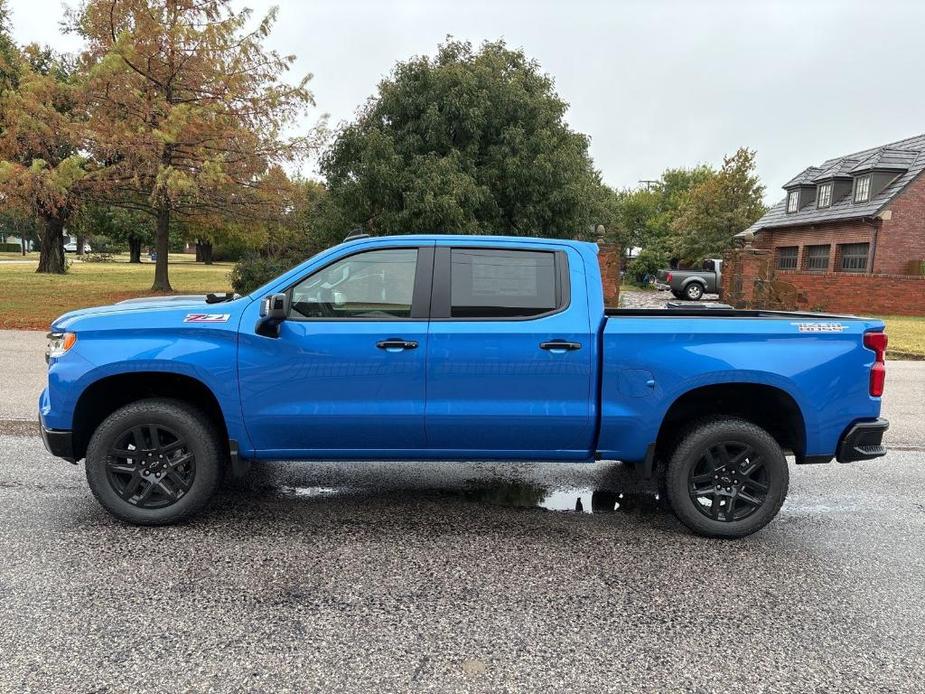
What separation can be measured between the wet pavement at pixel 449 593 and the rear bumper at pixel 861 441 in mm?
602

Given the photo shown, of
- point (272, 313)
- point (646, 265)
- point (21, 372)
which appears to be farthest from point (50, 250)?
point (272, 313)

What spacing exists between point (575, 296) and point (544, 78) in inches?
708

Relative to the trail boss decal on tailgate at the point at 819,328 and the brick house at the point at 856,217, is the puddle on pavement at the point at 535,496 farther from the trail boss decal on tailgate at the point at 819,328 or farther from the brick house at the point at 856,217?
the brick house at the point at 856,217

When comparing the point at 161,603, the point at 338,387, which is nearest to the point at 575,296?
the point at 338,387

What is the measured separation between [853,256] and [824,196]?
15.2ft

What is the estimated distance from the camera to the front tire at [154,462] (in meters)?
4.25

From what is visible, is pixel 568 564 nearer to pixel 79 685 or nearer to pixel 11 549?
pixel 79 685

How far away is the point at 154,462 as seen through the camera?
171 inches

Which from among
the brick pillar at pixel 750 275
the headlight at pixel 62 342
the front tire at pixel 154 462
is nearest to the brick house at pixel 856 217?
the brick pillar at pixel 750 275

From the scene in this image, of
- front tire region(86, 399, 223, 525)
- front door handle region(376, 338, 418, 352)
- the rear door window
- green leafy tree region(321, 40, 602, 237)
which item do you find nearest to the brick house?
green leafy tree region(321, 40, 602, 237)

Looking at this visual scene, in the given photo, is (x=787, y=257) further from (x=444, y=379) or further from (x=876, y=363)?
(x=444, y=379)

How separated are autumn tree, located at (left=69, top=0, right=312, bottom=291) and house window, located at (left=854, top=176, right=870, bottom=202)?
23.6 metres

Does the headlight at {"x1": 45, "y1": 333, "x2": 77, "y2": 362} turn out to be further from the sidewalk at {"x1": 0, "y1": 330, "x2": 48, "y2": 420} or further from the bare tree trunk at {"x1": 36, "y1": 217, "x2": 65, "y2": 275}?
the bare tree trunk at {"x1": 36, "y1": 217, "x2": 65, "y2": 275}

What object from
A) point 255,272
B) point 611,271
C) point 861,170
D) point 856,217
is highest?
point 861,170
